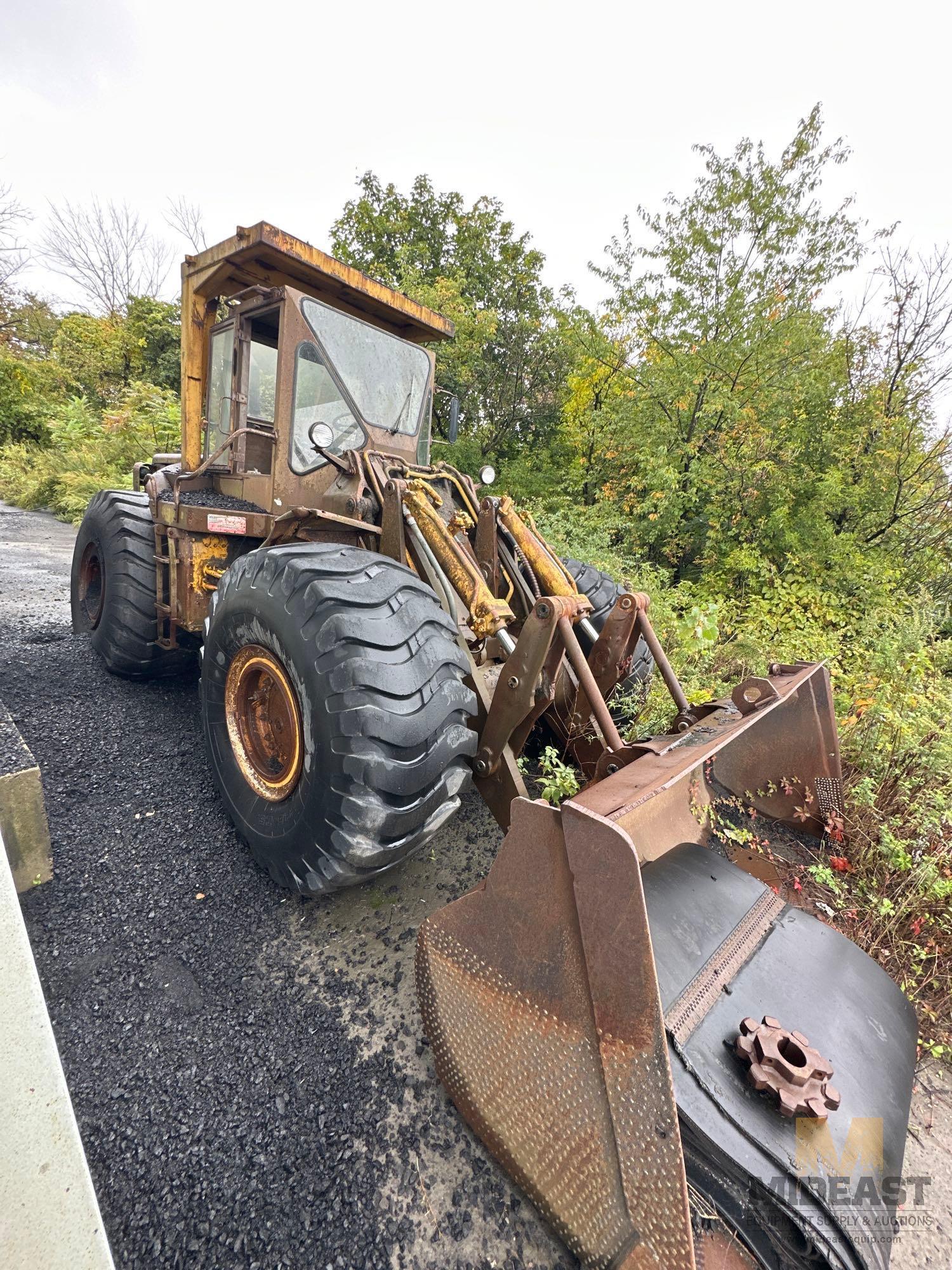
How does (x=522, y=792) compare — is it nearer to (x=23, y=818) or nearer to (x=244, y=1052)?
(x=244, y=1052)

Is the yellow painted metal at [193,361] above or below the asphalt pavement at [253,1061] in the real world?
above

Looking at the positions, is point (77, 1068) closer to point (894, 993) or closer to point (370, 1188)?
point (370, 1188)

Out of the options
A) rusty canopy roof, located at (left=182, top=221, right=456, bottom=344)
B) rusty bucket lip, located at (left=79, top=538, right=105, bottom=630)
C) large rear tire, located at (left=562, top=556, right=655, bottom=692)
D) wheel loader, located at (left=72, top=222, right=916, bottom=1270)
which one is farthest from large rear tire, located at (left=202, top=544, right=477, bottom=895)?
rusty bucket lip, located at (left=79, top=538, right=105, bottom=630)

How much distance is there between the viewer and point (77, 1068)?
1.63 meters

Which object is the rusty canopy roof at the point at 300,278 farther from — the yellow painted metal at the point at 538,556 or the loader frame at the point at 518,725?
the yellow painted metal at the point at 538,556

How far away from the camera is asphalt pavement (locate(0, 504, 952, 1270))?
136 centimetres

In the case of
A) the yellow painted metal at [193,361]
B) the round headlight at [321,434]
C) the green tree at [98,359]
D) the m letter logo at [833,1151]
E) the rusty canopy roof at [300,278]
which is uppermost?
the green tree at [98,359]

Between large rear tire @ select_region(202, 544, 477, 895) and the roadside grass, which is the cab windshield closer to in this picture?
large rear tire @ select_region(202, 544, 477, 895)

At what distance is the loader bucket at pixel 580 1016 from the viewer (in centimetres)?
111

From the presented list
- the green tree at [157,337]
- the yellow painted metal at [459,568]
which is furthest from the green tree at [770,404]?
the green tree at [157,337]

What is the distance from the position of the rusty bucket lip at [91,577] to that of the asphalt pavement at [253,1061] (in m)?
1.77

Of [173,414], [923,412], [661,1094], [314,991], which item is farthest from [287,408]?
[173,414]

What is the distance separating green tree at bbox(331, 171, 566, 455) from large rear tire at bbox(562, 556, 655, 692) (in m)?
7.83

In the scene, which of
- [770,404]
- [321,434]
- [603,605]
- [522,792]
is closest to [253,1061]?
[522,792]
